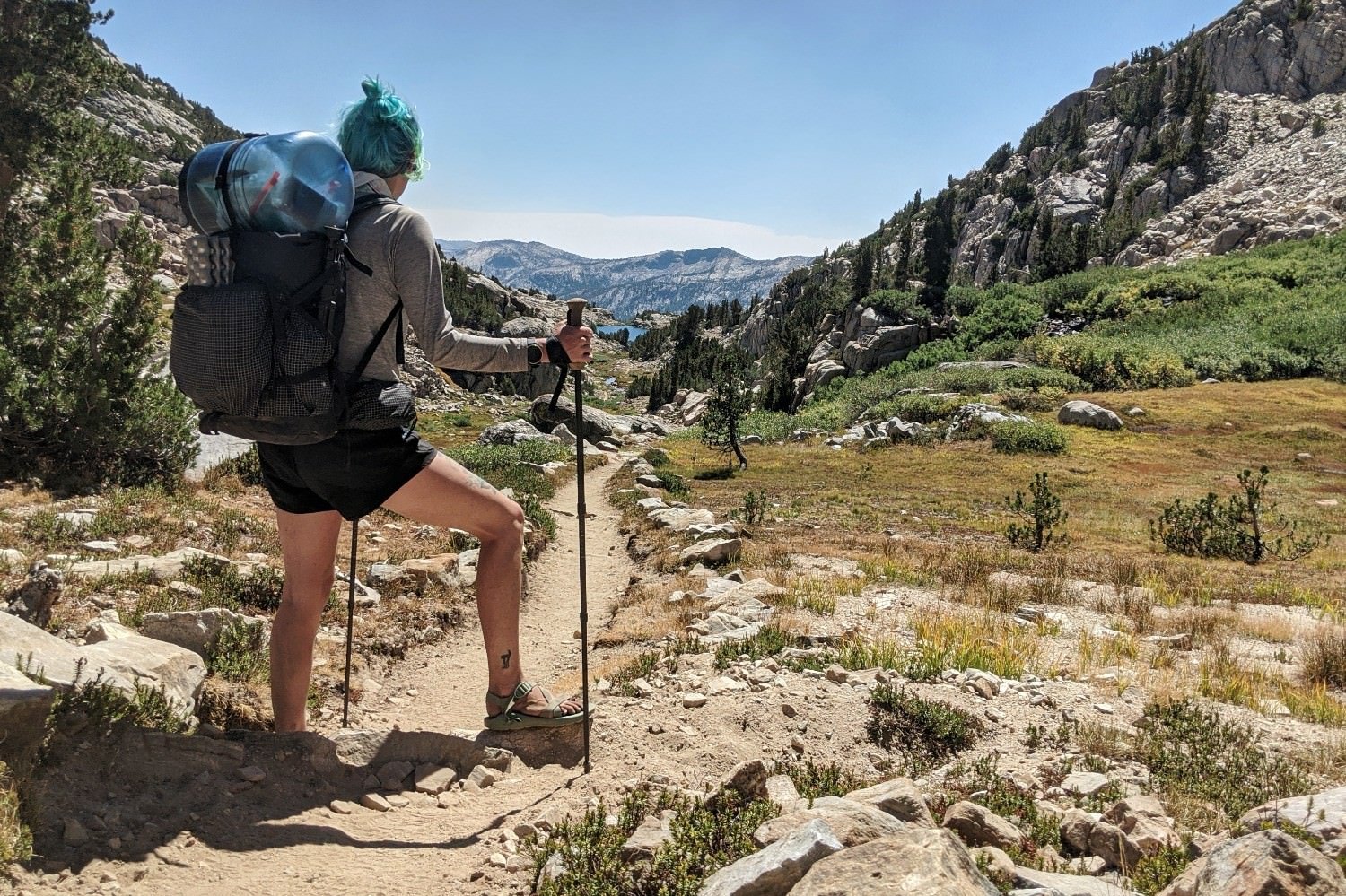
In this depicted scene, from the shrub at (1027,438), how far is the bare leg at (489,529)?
36350 mm

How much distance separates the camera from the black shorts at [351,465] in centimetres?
339

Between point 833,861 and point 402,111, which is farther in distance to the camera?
point 402,111

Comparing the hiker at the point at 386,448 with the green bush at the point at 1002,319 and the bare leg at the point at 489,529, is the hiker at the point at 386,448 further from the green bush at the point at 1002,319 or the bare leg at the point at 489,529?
the green bush at the point at 1002,319

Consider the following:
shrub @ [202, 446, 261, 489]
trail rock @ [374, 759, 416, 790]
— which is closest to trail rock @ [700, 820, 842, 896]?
trail rock @ [374, 759, 416, 790]

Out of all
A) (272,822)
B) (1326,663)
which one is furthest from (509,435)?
(272,822)

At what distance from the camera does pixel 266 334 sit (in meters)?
3.11

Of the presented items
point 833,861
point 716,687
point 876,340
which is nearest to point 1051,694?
point 716,687

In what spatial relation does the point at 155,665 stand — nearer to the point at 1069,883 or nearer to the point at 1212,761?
the point at 1069,883

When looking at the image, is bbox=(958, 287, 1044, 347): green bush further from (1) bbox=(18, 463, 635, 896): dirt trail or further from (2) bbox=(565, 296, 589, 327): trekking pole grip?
(1) bbox=(18, 463, 635, 896): dirt trail

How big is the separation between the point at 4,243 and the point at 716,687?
16.2m

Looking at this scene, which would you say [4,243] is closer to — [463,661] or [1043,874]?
[463,661]

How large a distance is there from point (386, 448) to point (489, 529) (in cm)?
68

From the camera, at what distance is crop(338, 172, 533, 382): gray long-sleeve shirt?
3.43 m

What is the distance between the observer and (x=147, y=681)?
3904mm
